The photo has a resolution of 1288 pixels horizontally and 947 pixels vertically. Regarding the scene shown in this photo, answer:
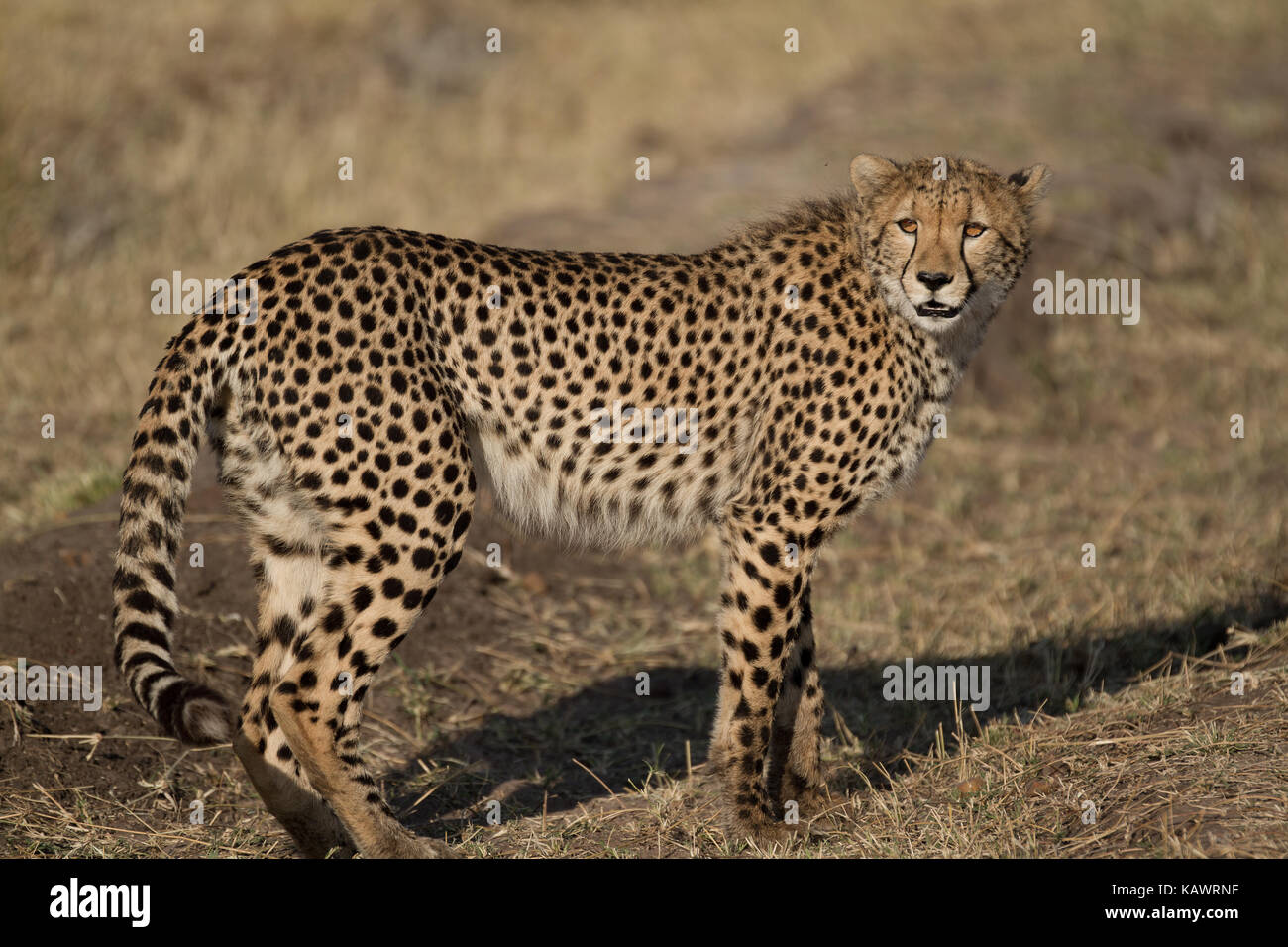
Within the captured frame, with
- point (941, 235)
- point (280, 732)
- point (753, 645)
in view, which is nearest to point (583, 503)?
point (753, 645)

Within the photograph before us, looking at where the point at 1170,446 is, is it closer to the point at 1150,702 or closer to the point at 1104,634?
the point at 1104,634

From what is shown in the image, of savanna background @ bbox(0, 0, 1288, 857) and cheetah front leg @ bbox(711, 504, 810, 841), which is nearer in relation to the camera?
cheetah front leg @ bbox(711, 504, 810, 841)

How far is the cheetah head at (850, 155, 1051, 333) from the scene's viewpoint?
4547 millimetres

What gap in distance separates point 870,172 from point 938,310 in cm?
63

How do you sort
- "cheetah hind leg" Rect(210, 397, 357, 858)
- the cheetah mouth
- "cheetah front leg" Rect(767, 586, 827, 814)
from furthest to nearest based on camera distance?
"cheetah front leg" Rect(767, 586, 827, 814) → the cheetah mouth → "cheetah hind leg" Rect(210, 397, 357, 858)

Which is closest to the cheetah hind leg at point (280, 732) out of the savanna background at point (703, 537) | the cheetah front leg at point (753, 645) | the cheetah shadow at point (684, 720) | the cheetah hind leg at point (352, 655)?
the cheetah hind leg at point (352, 655)

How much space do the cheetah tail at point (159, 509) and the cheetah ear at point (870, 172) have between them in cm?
221

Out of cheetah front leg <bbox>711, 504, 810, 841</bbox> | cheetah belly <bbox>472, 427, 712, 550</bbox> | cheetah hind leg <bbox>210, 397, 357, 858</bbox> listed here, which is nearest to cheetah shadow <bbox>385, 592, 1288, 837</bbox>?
cheetah front leg <bbox>711, 504, 810, 841</bbox>

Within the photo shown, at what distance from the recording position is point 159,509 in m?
4.20

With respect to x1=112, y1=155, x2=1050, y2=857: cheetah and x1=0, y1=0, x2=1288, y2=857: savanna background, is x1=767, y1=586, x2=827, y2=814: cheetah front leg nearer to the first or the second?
x1=112, y1=155, x2=1050, y2=857: cheetah

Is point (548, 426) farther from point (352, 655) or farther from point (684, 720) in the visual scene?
point (684, 720)

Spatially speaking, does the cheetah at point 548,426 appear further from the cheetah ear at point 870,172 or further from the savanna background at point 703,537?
the savanna background at point 703,537

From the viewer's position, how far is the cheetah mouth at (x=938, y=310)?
14.8 feet

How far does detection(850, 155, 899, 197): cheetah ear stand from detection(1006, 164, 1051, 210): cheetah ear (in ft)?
1.41
